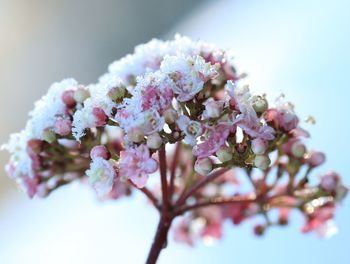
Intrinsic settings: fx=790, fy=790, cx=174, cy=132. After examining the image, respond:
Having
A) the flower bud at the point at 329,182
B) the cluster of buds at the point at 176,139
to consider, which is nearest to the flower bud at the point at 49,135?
the cluster of buds at the point at 176,139

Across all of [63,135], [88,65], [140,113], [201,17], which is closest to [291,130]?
[140,113]

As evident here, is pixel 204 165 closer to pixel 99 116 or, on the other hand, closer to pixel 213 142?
pixel 213 142

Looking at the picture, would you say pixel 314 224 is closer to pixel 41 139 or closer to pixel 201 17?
pixel 41 139

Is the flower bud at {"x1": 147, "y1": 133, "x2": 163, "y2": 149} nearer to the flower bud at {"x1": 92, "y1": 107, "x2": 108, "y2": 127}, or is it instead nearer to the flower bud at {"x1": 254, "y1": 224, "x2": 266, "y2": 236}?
the flower bud at {"x1": 92, "y1": 107, "x2": 108, "y2": 127}

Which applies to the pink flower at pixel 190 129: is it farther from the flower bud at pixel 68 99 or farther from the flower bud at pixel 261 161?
the flower bud at pixel 68 99

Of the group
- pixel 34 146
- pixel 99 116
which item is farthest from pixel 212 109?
pixel 34 146

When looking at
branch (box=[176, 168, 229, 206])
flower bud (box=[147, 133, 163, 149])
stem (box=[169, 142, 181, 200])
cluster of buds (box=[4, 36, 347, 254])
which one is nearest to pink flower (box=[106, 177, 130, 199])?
cluster of buds (box=[4, 36, 347, 254])
